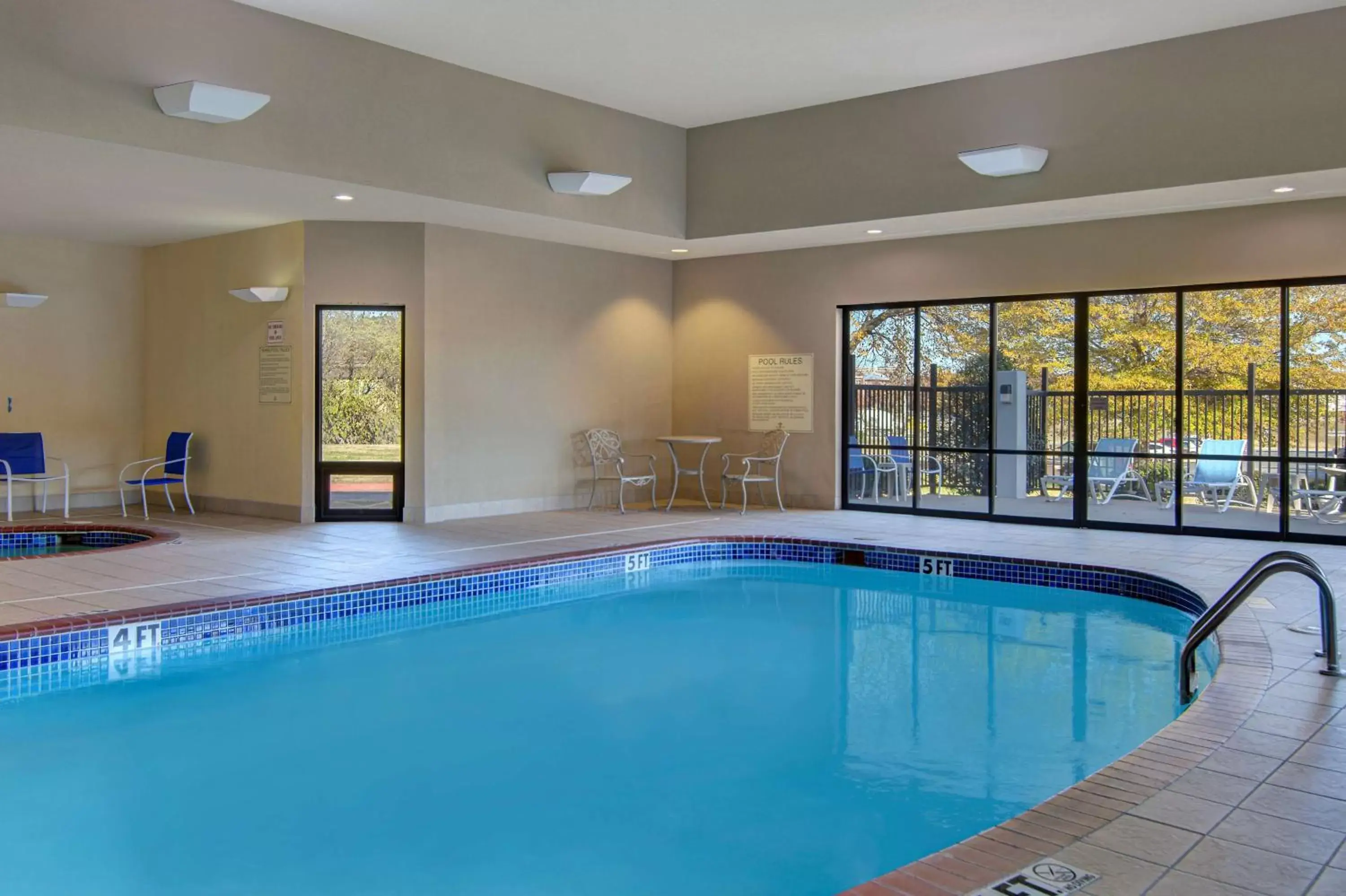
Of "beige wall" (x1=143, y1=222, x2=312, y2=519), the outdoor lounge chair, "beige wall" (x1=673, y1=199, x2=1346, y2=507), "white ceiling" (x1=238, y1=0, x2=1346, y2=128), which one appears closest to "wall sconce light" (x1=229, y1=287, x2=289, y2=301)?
"beige wall" (x1=143, y1=222, x2=312, y2=519)

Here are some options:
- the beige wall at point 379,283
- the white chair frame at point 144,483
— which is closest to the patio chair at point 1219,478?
the beige wall at point 379,283

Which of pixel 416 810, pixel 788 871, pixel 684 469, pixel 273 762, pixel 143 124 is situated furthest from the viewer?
pixel 684 469

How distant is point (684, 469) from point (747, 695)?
5.75 meters

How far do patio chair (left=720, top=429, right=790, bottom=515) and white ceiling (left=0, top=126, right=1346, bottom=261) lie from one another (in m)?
1.90

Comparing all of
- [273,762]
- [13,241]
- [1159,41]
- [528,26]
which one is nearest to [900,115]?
[1159,41]

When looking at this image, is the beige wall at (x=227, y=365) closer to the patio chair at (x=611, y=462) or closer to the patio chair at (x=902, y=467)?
the patio chair at (x=611, y=462)

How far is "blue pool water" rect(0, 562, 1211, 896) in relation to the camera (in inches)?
124

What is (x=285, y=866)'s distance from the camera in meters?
3.12

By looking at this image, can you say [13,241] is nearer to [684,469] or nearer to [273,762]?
[684,469]

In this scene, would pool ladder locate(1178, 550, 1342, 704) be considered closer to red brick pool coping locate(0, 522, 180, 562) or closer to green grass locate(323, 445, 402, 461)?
green grass locate(323, 445, 402, 461)

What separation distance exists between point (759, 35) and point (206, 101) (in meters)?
3.48

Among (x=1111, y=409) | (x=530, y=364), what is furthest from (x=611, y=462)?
(x=1111, y=409)

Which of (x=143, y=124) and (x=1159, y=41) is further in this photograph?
(x=1159, y=41)

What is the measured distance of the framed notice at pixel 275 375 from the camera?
9.20 meters
